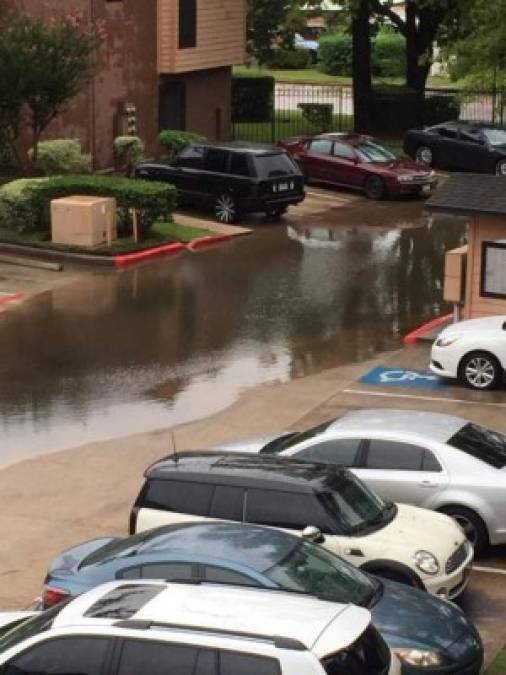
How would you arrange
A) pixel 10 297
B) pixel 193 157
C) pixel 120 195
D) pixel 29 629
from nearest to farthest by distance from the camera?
pixel 29 629 < pixel 10 297 < pixel 120 195 < pixel 193 157

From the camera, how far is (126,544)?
1238 centimetres

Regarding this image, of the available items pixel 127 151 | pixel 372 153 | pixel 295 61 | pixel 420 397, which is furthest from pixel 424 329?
pixel 295 61

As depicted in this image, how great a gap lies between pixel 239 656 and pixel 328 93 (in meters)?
56.1

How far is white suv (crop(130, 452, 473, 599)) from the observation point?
1348 centimetres

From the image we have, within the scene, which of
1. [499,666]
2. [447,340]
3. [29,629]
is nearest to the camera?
[29,629]

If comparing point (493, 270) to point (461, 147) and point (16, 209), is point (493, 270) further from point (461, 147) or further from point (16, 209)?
point (461, 147)

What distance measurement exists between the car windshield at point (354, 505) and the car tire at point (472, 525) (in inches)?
48.7

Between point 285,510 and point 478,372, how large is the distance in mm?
8711

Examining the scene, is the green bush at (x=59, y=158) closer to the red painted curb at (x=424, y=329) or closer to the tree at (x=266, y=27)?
the red painted curb at (x=424, y=329)

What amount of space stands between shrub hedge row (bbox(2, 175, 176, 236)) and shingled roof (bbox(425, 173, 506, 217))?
8.39 metres

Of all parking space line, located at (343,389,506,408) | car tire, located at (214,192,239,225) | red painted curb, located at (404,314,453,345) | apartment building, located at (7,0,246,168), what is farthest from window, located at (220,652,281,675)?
apartment building, located at (7,0,246,168)

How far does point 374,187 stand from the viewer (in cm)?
3862

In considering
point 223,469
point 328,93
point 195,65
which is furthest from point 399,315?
point 328,93

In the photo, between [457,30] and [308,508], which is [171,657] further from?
[457,30]
